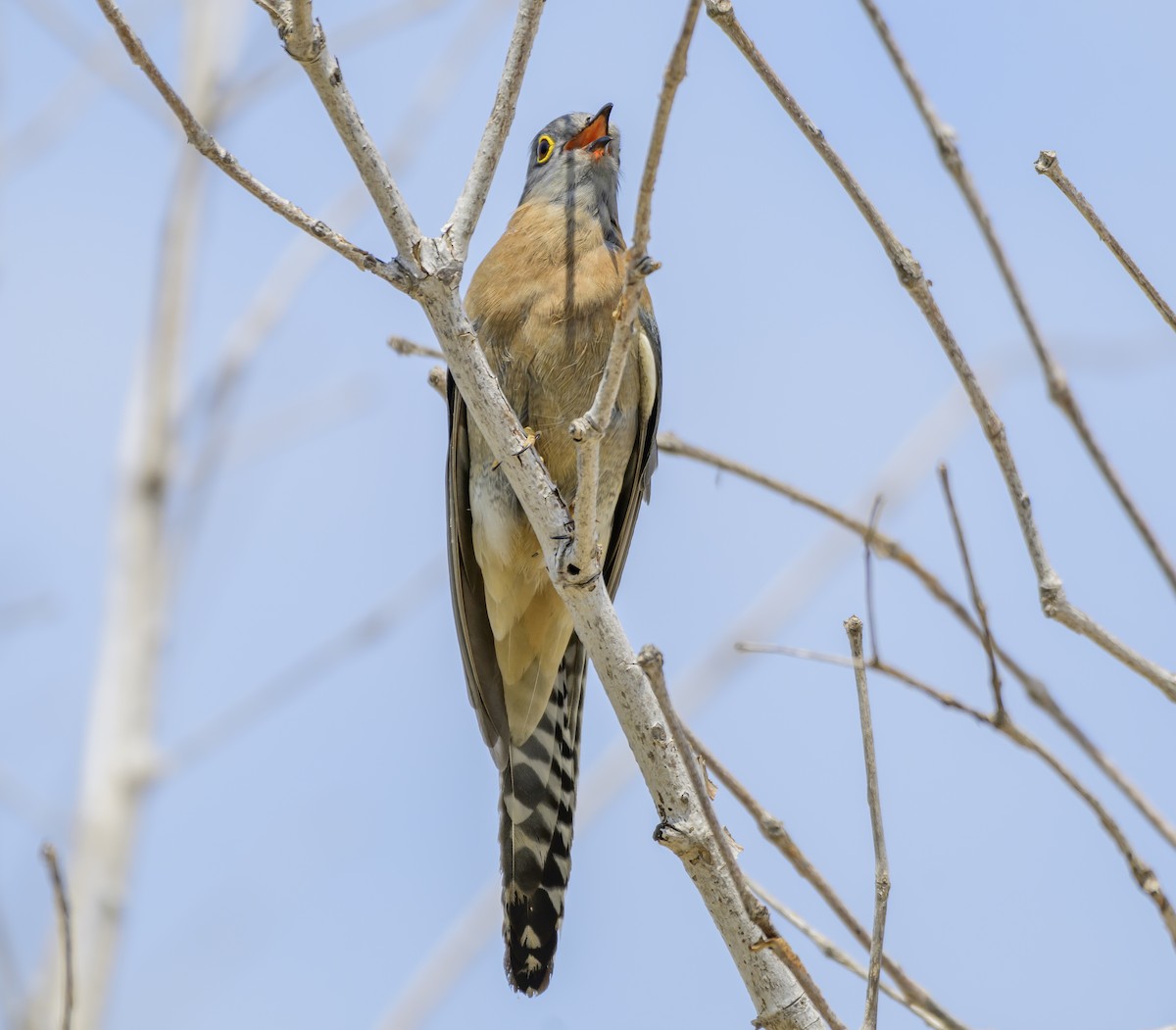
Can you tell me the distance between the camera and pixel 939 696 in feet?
10.9

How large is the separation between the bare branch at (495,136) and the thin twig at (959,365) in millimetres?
615

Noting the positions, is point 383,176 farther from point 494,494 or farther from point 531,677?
point 531,677

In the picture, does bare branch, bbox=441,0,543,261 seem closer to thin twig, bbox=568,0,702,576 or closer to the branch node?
thin twig, bbox=568,0,702,576

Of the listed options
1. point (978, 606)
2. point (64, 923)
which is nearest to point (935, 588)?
point (978, 606)

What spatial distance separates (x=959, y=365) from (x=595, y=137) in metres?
3.79

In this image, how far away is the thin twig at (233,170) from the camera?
2.96m

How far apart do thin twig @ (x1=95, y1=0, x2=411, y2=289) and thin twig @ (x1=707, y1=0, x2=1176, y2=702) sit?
3.37 ft

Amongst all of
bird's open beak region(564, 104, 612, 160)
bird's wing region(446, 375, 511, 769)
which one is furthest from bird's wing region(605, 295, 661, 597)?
bird's open beak region(564, 104, 612, 160)

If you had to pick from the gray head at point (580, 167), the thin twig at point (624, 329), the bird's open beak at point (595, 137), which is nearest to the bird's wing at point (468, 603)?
the gray head at point (580, 167)

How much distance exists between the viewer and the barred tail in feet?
15.2

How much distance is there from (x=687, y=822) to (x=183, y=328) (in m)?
6.04

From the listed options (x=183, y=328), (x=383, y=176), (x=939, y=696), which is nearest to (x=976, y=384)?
(x=939, y=696)

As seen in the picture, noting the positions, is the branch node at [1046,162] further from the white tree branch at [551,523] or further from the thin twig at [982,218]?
the white tree branch at [551,523]

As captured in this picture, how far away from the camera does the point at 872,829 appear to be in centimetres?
273
